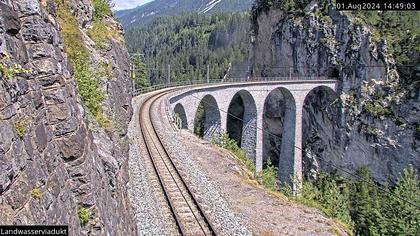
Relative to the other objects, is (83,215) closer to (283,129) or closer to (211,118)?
(211,118)

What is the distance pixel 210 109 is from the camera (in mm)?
49938

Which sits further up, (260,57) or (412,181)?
(260,57)

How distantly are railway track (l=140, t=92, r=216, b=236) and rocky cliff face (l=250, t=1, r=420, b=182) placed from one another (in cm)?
4303

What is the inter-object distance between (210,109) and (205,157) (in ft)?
81.1

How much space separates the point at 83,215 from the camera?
24.9 feet

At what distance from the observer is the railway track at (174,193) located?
14109 mm

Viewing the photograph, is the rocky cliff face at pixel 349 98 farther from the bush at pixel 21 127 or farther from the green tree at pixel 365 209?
the bush at pixel 21 127

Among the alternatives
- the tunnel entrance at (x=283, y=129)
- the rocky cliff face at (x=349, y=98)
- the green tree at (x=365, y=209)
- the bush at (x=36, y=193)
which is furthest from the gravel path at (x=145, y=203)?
the rocky cliff face at (x=349, y=98)

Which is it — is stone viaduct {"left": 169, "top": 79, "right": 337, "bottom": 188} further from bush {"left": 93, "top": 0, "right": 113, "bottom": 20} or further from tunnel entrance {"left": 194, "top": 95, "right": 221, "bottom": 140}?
bush {"left": 93, "top": 0, "right": 113, "bottom": 20}

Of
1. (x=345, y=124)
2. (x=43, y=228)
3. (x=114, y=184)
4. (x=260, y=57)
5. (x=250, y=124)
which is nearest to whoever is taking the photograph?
(x=43, y=228)

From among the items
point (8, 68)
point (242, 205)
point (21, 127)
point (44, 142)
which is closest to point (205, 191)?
point (242, 205)

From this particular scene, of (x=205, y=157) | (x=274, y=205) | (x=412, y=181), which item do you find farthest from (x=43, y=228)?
(x=412, y=181)

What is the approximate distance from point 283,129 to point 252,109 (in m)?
11.1

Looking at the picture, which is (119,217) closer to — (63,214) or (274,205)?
(63,214)
